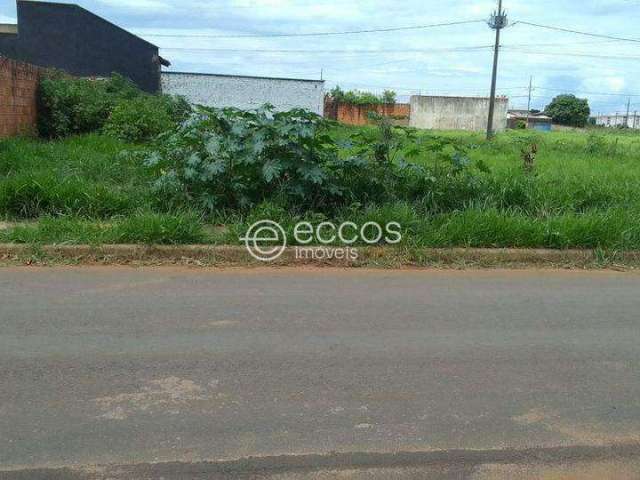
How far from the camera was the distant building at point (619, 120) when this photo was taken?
88.2 meters

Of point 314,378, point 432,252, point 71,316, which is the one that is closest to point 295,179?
point 432,252

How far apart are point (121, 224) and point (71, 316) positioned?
84.9 inches

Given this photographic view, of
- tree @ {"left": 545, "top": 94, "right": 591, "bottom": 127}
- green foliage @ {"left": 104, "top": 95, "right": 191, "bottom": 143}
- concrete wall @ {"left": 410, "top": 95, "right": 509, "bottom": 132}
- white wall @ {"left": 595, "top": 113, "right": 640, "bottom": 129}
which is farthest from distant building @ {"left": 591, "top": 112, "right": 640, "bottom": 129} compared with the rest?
green foliage @ {"left": 104, "top": 95, "right": 191, "bottom": 143}

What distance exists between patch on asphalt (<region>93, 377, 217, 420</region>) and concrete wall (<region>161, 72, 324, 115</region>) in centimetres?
2900

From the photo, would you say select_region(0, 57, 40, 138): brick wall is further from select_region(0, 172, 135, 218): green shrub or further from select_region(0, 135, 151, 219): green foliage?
select_region(0, 172, 135, 218): green shrub

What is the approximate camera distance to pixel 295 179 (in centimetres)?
753

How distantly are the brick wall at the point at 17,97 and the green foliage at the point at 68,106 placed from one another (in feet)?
0.88

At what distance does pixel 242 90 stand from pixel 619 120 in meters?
83.4

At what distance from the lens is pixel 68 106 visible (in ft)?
51.9

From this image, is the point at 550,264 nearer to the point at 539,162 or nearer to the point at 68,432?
the point at 68,432

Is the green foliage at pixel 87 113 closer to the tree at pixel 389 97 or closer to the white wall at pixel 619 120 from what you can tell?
the tree at pixel 389 97

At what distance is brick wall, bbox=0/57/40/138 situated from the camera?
13.2m

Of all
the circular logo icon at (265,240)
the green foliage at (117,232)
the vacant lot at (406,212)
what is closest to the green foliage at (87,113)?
the vacant lot at (406,212)

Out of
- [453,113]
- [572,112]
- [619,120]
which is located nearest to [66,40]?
[453,113]
